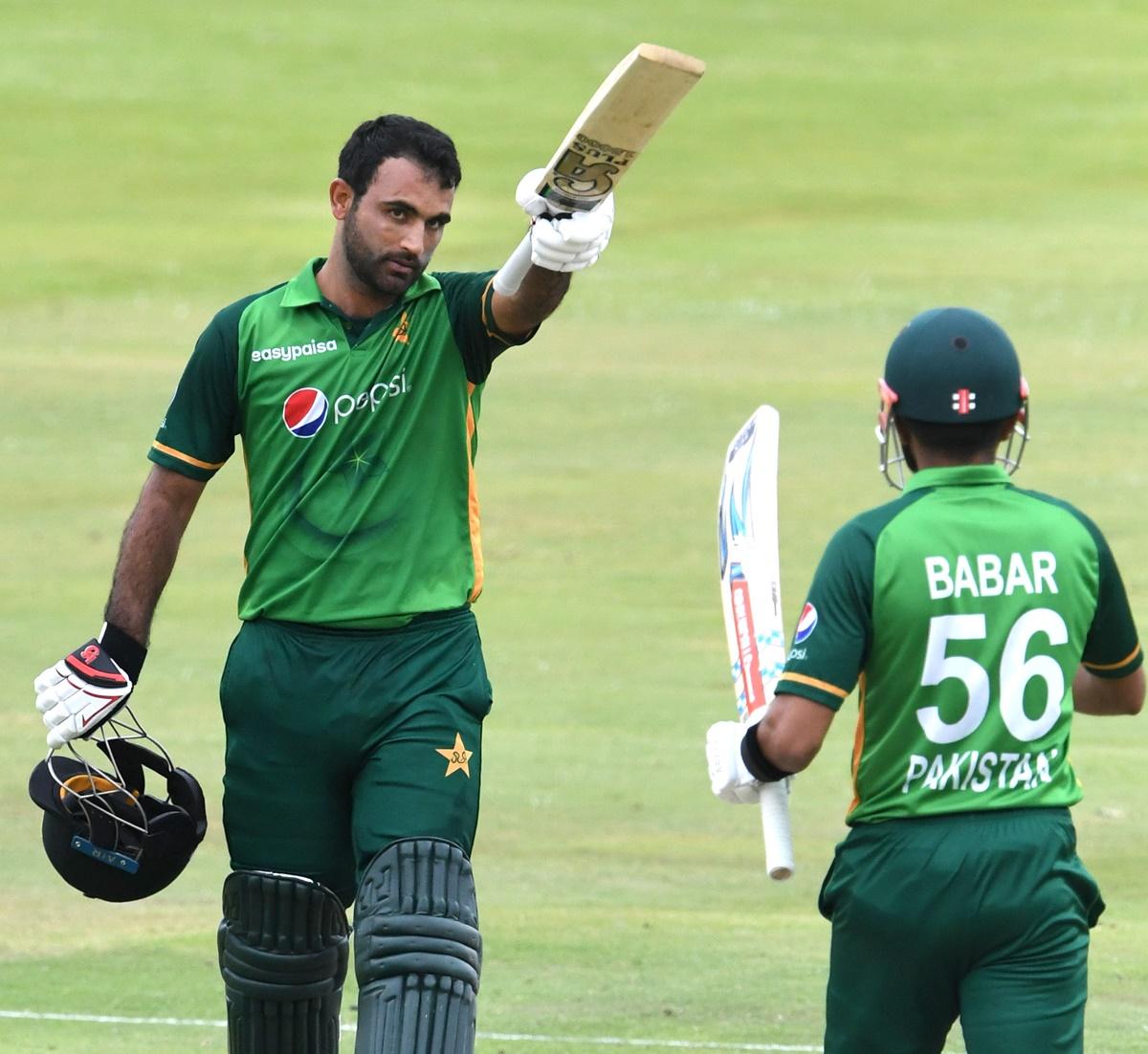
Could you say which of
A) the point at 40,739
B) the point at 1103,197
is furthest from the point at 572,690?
the point at 1103,197

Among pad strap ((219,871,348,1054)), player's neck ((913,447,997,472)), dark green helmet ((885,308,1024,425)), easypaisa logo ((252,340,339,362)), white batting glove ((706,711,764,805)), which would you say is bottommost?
pad strap ((219,871,348,1054))

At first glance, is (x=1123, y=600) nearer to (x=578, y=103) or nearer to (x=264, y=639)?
(x=264, y=639)

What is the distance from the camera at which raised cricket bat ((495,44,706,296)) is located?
16.2 ft

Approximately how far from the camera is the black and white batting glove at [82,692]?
5.42m

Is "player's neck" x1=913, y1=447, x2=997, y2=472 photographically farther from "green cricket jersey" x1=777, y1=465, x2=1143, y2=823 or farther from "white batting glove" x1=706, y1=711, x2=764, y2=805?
"white batting glove" x1=706, y1=711, x2=764, y2=805

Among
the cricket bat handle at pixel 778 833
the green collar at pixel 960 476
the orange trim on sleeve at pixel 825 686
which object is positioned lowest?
the cricket bat handle at pixel 778 833

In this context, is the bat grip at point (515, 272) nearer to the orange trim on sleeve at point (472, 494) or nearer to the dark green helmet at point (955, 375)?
the orange trim on sleeve at point (472, 494)

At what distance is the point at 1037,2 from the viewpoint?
41188 mm

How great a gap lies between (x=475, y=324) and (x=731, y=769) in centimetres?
145

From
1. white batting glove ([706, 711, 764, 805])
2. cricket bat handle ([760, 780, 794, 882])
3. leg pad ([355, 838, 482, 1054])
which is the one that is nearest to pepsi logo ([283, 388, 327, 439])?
leg pad ([355, 838, 482, 1054])

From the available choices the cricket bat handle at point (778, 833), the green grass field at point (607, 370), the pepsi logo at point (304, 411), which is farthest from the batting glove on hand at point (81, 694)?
the cricket bat handle at point (778, 833)

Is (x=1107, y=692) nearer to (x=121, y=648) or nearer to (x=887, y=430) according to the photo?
(x=887, y=430)

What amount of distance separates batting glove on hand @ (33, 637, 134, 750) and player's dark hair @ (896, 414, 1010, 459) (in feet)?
6.53

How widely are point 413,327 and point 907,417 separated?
4.86ft
